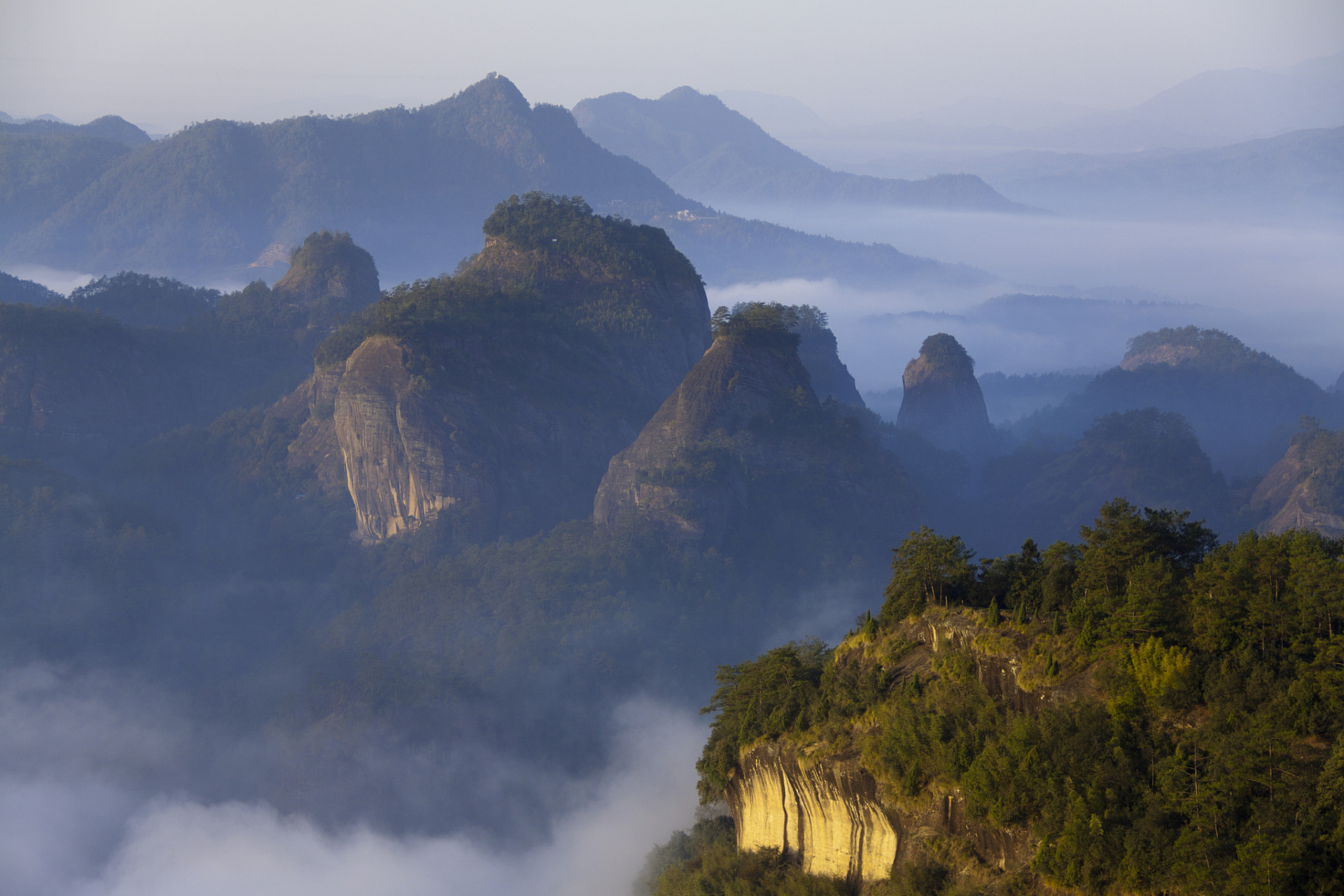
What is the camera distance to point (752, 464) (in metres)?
72.2

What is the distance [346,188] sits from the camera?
188625mm

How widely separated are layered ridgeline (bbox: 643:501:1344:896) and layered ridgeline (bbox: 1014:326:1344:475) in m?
91.4

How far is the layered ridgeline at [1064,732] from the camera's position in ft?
56.7

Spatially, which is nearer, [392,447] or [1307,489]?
[1307,489]

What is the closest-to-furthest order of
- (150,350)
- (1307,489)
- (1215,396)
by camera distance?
(1307,489), (150,350), (1215,396)

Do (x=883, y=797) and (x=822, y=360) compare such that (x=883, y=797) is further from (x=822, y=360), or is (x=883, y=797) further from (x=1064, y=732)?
(x=822, y=360)

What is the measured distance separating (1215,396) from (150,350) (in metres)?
110

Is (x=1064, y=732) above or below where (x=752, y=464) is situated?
below

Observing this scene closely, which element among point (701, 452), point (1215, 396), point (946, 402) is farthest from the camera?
point (1215, 396)

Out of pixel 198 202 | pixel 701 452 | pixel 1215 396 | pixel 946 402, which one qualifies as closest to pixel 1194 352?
pixel 1215 396

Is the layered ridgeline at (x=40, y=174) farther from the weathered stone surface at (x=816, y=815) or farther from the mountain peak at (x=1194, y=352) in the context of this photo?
the weathered stone surface at (x=816, y=815)

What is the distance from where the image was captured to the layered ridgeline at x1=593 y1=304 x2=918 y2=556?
67.9 m

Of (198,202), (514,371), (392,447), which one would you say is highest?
(198,202)

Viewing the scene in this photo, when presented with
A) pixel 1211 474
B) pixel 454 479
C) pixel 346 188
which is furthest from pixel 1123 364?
pixel 346 188
